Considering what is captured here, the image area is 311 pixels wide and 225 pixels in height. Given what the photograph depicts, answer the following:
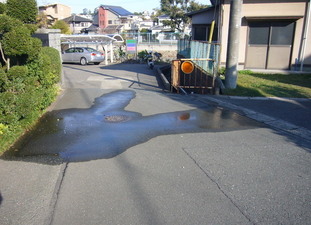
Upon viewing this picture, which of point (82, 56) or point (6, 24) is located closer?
point (6, 24)

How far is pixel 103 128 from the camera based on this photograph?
6.69 meters

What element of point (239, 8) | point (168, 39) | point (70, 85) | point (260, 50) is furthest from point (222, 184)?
point (168, 39)

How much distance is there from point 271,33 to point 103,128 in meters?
12.5

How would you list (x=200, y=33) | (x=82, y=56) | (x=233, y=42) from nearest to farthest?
(x=233, y=42)
(x=200, y=33)
(x=82, y=56)

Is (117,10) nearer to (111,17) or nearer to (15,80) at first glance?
(111,17)

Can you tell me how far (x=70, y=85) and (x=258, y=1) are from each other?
A: 1042 cm

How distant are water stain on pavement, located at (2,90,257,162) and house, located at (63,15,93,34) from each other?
2858 inches

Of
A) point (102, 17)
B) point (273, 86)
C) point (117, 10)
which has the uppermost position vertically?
point (117, 10)

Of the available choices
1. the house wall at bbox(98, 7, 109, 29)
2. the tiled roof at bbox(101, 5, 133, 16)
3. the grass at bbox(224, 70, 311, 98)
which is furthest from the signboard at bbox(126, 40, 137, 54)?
the tiled roof at bbox(101, 5, 133, 16)

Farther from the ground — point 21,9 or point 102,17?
point 102,17

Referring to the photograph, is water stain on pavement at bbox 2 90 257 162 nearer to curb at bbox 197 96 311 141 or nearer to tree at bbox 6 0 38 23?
curb at bbox 197 96 311 141

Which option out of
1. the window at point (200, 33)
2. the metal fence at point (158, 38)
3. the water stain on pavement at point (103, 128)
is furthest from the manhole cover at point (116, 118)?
the metal fence at point (158, 38)

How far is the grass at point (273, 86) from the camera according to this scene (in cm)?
1049

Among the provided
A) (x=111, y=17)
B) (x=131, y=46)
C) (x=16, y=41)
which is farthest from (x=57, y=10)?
(x=16, y=41)
